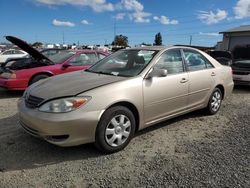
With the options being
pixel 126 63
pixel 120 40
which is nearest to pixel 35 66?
pixel 126 63

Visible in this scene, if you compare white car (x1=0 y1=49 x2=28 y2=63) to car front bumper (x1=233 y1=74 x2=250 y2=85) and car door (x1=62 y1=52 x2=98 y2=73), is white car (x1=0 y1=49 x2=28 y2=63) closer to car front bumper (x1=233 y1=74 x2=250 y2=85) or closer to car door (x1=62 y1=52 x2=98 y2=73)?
car door (x1=62 y1=52 x2=98 y2=73)

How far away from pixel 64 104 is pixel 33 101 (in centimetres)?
54

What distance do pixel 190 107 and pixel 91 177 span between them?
256 cm

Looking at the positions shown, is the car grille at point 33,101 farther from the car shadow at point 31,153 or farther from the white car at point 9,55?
the white car at point 9,55

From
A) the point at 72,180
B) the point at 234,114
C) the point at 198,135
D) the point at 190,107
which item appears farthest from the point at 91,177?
the point at 234,114

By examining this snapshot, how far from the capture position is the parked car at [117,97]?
334cm

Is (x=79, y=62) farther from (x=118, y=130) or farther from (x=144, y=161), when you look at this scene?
(x=144, y=161)

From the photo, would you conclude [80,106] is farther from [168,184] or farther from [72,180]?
[168,184]

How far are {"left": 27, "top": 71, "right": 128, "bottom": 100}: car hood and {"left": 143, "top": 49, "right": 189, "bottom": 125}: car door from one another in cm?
Answer: 51

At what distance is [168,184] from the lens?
2.93m

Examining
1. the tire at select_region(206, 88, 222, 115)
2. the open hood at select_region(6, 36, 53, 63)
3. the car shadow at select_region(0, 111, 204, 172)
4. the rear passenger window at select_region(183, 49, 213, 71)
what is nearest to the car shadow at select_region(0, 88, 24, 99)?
the open hood at select_region(6, 36, 53, 63)

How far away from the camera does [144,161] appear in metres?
3.46

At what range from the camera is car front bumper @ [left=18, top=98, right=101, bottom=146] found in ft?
10.7

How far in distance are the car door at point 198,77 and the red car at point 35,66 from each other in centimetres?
394
